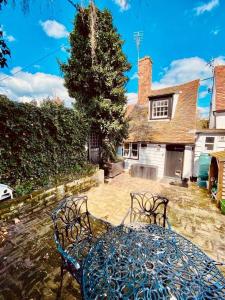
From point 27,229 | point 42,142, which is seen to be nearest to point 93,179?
point 42,142

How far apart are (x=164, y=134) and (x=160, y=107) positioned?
6.98 ft

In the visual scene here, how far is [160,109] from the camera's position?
33.6ft

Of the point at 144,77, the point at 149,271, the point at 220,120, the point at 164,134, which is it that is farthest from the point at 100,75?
the point at 149,271

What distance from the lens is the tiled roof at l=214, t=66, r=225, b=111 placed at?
28.0 feet

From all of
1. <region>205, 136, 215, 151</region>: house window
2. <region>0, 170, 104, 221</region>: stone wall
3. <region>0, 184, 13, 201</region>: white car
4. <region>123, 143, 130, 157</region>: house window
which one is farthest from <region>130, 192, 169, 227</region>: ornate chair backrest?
<region>123, 143, 130, 157</region>: house window

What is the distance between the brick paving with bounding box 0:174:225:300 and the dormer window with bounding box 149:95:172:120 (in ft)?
17.2

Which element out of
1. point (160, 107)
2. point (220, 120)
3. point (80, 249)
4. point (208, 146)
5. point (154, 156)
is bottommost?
point (80, 249)

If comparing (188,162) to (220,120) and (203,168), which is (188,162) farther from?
(220,120)

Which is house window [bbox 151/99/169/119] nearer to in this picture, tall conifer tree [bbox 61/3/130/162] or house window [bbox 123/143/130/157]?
house window [bbox 123/143/130/157]

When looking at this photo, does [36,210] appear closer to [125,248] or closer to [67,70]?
[125,248]

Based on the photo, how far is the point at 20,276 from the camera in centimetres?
250

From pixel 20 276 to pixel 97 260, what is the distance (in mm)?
1694

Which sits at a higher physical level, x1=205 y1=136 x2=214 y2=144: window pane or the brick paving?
x1=205 y1=136 x2=214 y2=144: window pane

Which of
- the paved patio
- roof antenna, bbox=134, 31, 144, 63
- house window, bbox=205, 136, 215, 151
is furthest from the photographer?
roof antenna, bbox=134, 31, 144, 63
